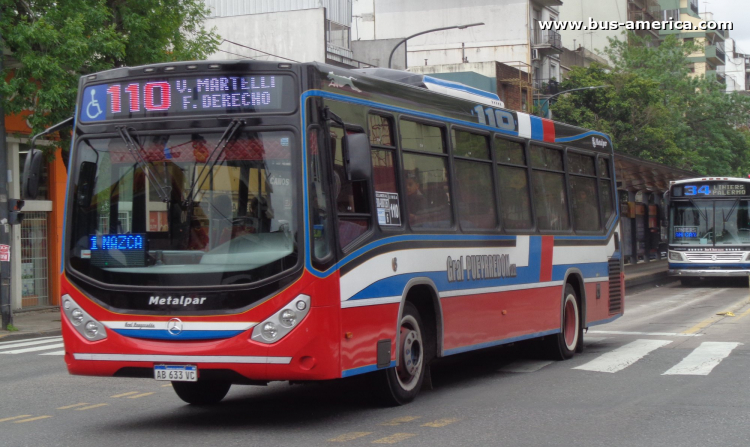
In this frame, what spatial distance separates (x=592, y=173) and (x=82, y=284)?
347 inches

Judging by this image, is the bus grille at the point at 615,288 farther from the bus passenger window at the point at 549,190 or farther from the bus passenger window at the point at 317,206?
the bus passenger window at the point at 317,206

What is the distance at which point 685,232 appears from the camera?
106ft

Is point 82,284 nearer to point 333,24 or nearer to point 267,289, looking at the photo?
point 267,289

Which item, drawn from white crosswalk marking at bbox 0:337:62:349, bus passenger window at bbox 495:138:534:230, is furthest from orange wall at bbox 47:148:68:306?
bus passenger window at bbox 495:138:534:230

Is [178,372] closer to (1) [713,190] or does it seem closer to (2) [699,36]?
(1) [713,190]

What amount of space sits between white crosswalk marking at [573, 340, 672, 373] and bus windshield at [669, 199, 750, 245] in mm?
17341

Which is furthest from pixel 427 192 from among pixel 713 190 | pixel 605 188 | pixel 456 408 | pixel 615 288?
pixel 713 190

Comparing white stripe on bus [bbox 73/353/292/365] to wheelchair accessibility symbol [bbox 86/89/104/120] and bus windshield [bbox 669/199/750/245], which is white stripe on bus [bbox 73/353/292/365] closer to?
wheelchair accessibility symbol [bbox 86/89/104/120]

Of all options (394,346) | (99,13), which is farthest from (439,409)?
(99,13)

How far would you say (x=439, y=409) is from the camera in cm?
913

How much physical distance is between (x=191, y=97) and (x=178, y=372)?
86.8 inches

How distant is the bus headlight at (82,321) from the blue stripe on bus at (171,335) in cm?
16

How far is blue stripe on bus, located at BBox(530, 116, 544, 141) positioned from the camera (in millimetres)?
12889

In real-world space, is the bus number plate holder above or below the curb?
above
